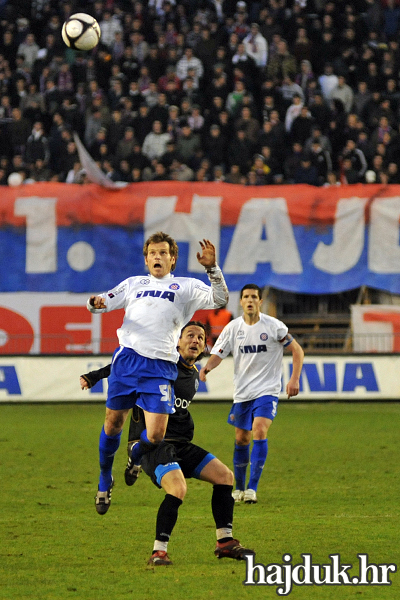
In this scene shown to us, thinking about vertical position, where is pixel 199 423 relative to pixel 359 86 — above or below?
below

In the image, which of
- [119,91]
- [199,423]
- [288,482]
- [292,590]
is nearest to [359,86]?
[119,91]

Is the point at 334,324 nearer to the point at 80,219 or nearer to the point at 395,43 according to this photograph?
the point at 80,219

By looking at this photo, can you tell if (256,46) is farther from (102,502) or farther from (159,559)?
(159,559)

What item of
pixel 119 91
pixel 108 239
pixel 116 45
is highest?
pixel 116 45

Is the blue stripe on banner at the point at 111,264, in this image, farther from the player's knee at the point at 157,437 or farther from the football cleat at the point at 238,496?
the player's knee at the point at 157,437

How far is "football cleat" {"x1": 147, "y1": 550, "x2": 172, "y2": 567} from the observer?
624cm

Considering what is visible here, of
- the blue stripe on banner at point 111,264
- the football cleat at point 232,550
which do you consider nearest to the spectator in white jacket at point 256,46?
the blue stripe on banner at point 111,264

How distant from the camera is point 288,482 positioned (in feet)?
33.7

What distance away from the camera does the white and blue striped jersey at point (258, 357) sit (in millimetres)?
9773

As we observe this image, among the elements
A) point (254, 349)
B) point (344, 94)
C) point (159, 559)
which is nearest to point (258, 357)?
point (254, 349)

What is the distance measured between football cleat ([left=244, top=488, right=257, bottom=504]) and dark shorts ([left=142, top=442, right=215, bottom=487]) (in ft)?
8.72

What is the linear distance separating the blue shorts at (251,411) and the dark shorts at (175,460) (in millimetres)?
3088

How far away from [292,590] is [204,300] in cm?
216

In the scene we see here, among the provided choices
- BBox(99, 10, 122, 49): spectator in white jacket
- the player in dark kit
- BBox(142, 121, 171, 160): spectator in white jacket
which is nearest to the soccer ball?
BBox(142, 121, 171, 160): spectator in white jacket
